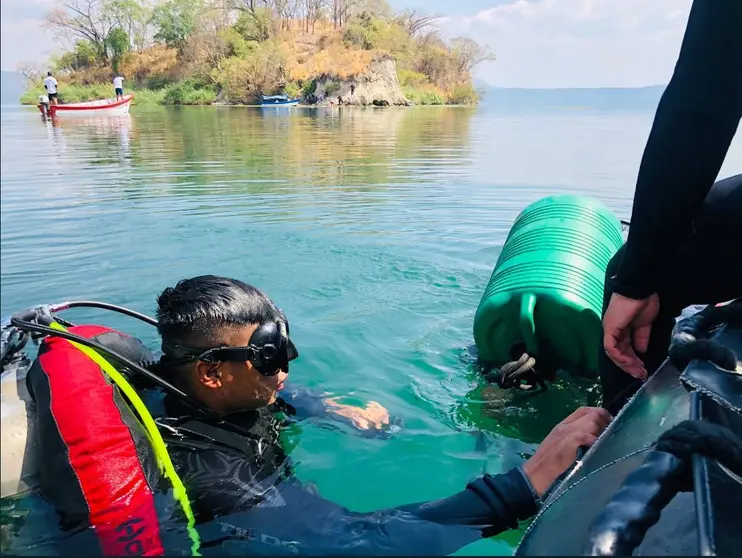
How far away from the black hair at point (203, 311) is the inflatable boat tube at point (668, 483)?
1.33 m

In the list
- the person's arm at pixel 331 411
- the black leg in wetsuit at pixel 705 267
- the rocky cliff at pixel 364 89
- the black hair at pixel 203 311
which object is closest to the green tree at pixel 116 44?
the rocky cliff at pixel 364 89

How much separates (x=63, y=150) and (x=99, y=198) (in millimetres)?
6646

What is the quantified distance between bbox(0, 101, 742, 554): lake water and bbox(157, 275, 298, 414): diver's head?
854 mm

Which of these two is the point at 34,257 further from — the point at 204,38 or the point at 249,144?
the point at 204,38

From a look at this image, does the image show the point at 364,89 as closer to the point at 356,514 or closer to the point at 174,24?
the point at 174,24

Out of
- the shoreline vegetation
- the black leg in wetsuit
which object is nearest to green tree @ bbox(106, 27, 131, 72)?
the shoreline vegetation

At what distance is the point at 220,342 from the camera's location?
2436 mm

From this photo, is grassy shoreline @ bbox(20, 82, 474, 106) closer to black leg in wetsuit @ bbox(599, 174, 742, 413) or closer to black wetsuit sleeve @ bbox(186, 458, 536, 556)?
black wetsuit sleeve @ bbox(186, 458, 536, 556)

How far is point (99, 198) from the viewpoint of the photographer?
945 cm

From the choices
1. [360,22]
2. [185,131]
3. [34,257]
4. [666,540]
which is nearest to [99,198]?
[34,257]

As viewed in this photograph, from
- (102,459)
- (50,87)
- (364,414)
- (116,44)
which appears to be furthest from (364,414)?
(116,44)

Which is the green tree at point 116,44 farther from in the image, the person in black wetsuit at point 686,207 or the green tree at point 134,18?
the person in black wetsuit at point 686,207

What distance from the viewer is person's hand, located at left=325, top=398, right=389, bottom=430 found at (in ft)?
11.0

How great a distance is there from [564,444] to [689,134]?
34.9 inches
